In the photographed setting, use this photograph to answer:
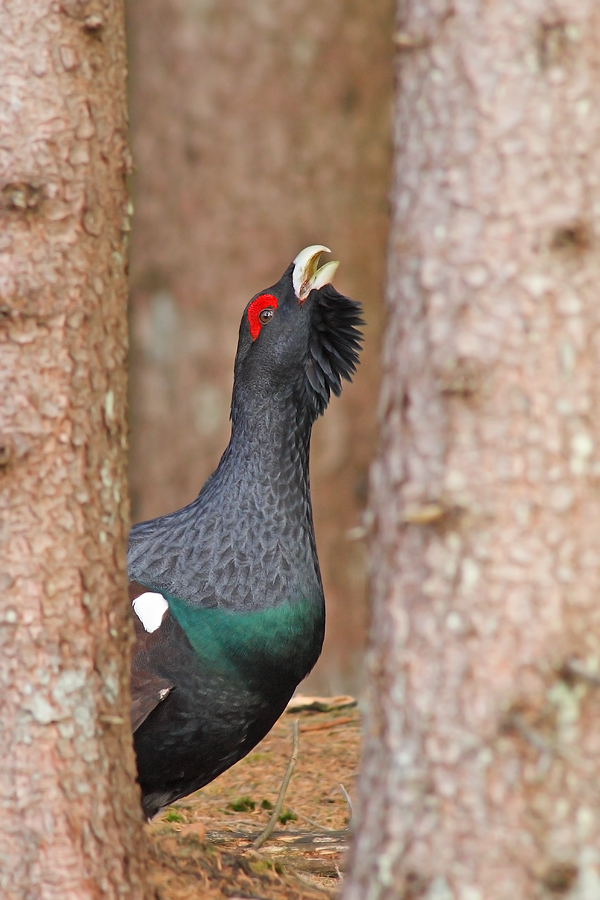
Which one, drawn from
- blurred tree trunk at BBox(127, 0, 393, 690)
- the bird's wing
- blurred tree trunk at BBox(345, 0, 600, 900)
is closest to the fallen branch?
blurred tree trunk at BBox(345, 0, 600, 900)

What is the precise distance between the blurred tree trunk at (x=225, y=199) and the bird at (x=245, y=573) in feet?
10.0

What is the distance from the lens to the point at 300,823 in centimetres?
447

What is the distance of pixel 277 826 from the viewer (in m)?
4.43

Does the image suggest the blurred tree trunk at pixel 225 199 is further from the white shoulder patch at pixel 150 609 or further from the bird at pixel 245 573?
the white shoulder patch at pixel 150 609

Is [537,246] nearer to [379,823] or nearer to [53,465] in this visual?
[379,823]

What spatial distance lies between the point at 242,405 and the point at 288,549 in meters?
0.71

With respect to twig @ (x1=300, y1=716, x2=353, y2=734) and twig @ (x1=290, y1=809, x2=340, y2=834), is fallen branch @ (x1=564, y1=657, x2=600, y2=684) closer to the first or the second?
twig @ (x1=290, y1=809, x2=340, y2=834)

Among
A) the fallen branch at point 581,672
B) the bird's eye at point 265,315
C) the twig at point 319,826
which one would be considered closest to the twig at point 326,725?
the twig at point 319,826

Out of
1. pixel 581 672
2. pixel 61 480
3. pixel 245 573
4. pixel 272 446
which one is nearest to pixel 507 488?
pixel 581 672

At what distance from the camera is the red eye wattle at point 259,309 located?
4631 millimetres

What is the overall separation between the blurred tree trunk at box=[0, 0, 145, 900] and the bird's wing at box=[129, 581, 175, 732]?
3.30ft

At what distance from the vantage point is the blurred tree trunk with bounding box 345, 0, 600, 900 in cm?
188

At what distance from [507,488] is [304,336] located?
2728 mm

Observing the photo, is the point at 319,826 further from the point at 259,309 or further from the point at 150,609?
the point at 259,309
